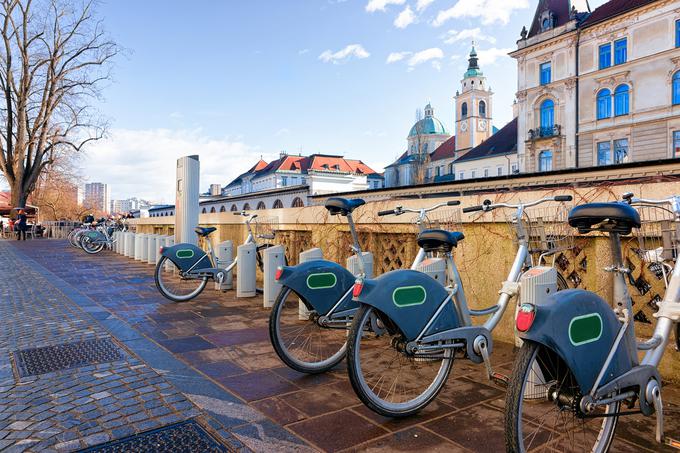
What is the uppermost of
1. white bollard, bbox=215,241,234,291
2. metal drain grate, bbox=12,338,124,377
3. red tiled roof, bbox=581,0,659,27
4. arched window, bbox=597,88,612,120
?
red tiled roof, bbox=581,0,659,27

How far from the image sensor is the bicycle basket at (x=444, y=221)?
381 cm

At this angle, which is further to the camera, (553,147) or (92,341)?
(553,147)

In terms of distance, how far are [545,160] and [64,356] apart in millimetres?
39735

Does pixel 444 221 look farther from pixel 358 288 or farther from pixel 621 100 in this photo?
pixel 621 100

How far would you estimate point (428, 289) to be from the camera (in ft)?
8.91

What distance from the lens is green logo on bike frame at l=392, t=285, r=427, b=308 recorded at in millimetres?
2605

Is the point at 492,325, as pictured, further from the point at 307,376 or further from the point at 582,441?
the point at 307,376

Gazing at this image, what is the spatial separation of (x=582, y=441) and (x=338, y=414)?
132 cm

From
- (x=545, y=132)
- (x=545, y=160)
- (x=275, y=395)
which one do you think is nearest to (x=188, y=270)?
(x=275, y=395)

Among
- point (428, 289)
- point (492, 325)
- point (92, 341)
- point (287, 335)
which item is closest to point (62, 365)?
point (92, 341)

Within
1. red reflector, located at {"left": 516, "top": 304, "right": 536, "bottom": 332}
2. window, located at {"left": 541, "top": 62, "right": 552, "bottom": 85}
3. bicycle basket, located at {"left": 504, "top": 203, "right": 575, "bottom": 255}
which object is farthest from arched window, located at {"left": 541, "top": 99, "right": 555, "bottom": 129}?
red reflector, located at {"left": 516, "top": 304, "right": 536, "bottom": 332}

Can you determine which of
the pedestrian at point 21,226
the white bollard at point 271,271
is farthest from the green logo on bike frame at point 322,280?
the pedestrian at point 21,226

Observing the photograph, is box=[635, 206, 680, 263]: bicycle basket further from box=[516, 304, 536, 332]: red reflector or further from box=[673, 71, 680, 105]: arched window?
box=[673, 71, 680, 105]: arched window

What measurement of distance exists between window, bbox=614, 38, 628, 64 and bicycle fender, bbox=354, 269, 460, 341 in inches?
1465
